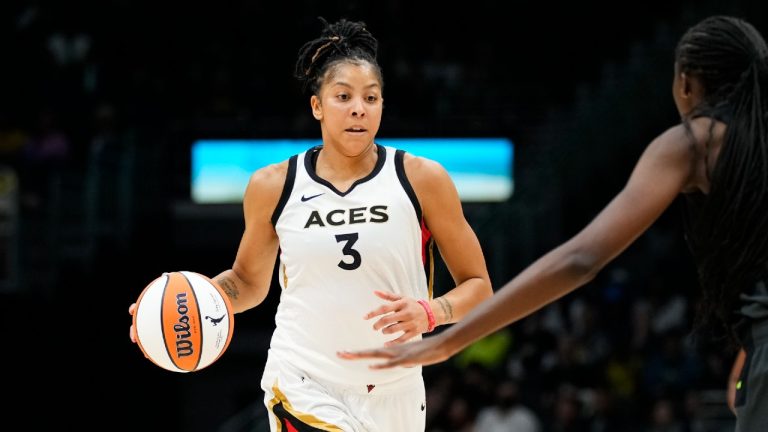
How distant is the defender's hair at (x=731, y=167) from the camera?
3879mm

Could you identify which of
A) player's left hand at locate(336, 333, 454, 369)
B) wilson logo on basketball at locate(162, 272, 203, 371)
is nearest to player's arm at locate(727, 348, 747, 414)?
player's left hand at locate(336, 333, 454, 369)

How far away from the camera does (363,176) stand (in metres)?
5.43

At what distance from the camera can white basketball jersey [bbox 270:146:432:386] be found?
521 centimetres

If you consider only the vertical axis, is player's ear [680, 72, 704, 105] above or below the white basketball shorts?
above

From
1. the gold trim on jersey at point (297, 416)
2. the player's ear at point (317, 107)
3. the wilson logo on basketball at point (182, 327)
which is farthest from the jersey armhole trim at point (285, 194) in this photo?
the gold trim on jersey at point (297, 416)

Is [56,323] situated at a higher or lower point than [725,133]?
lower

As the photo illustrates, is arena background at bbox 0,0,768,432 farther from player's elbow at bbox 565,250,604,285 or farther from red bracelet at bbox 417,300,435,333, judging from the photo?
player's elbow at bbox 565,250,604,285

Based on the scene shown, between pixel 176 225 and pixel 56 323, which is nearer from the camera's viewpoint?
pixel 56 323

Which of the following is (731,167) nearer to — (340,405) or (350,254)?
(350,254)

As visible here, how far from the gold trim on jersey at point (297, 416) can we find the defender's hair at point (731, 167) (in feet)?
5.46

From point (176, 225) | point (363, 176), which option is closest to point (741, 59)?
point (363, 176)

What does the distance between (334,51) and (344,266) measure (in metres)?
1.00

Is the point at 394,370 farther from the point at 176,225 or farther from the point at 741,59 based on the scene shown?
the point at 176,225

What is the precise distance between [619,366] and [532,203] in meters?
1.82
